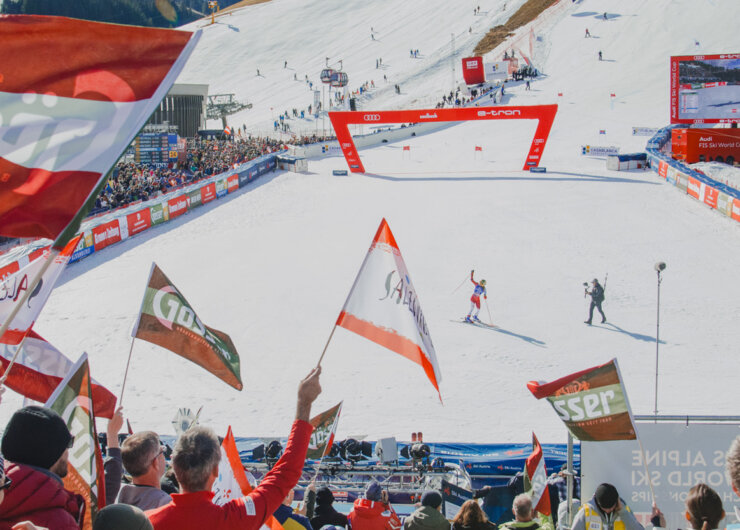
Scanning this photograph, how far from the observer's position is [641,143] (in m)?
38.2

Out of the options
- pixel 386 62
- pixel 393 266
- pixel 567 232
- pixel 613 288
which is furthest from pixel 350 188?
pixel 386 62

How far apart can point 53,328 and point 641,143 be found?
31.8 metres

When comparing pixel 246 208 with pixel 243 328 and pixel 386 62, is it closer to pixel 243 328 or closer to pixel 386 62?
pixel 243 328

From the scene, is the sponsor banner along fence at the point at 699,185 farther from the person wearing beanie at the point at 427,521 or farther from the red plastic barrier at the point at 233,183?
the person wearing beanie at the point at 427,521

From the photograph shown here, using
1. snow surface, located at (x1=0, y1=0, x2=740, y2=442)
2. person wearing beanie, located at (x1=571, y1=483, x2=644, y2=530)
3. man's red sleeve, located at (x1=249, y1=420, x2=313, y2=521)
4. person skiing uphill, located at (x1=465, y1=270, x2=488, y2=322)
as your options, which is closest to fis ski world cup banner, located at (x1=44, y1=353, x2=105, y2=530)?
man's red sleeve, located at (x1=249, y1=420, x2=313, y2=521)

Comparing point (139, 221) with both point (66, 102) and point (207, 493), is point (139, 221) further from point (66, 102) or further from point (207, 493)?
point (207, 493)

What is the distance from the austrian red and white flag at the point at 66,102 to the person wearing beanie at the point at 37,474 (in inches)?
46.8

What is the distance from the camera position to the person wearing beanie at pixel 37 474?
240 cm

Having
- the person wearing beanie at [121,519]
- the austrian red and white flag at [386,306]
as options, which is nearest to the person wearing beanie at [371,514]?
the austrian red and white flag at [386,306]

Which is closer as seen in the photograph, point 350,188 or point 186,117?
point 350,188

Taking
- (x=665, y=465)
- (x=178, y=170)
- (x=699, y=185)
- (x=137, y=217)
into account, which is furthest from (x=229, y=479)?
(x=178, y=170)

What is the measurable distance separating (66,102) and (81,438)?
1.59 metres

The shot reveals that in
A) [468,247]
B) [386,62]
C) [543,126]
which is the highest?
Answer: [386,62]

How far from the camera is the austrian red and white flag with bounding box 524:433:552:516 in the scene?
6.26 meters
